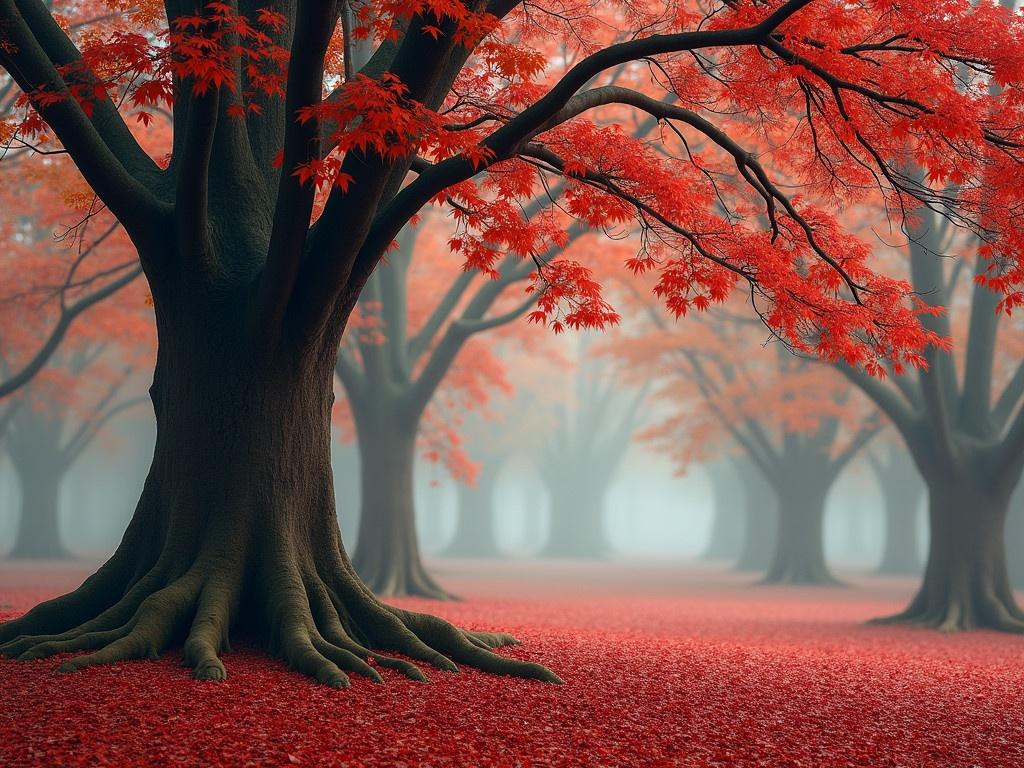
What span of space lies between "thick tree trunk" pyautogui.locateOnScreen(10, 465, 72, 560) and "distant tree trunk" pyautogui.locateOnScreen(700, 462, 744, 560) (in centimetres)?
3009

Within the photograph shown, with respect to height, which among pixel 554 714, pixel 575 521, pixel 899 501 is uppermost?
pixel 899 501

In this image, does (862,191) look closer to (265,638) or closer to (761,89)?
(761,89)

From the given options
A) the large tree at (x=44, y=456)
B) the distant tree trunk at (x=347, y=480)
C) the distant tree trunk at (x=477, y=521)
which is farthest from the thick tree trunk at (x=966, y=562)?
the distant tree trunk at (x=347, y=480)

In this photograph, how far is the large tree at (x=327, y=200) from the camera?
679 cm

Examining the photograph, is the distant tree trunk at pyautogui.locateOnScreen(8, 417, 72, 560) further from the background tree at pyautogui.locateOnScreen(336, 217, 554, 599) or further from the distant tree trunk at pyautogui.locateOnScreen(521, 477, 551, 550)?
the distant tree trunk at pyautogui.locateOnScreen(521, 477, 551, 550)

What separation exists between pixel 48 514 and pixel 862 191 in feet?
91.0

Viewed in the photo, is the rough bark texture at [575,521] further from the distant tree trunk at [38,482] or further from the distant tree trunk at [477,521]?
the distant tree trunk at [38,482]

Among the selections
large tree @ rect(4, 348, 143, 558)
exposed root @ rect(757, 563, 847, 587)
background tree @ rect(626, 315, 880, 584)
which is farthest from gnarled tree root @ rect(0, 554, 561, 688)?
large tree @ rect(4, 348, 143, 558)

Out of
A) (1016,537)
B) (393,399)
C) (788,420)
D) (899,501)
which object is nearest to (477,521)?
(899,501)

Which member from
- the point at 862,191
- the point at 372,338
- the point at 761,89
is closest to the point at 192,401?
the point at 761,89

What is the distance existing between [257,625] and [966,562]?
12.6m

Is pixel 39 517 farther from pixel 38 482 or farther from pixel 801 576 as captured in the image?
pixel 801 576

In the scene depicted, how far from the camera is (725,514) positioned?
50.2 metres

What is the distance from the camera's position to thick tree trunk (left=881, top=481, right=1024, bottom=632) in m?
15.6
